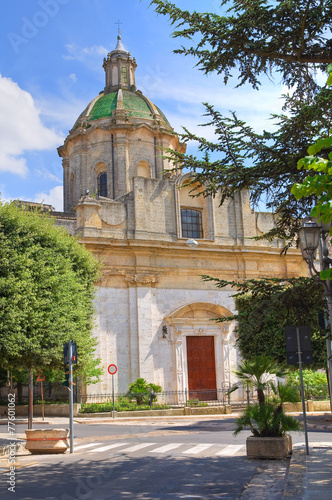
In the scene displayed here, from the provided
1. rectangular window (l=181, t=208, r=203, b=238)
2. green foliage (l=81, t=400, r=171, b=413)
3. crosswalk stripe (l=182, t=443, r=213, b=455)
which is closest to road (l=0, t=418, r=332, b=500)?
crosswalk stripe (l=182, t=443, r=213, b=455)

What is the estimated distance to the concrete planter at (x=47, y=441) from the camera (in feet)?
45.6

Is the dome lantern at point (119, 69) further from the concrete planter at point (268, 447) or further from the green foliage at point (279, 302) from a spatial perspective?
the concrete planter at point (268, 447)

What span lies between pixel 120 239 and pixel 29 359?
50.3 feet

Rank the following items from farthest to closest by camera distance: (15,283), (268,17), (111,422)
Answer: (111,422) < (15,283) < (268,17)

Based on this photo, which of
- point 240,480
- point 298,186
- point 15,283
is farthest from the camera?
point 15,283

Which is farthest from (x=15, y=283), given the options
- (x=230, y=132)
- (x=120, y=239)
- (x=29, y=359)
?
(x=120, y=239)

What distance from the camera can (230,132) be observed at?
38.9 feet

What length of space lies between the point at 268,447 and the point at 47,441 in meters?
5.47

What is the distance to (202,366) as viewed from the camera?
33156 millimetres

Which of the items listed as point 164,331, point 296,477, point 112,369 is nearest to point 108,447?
point 296,477

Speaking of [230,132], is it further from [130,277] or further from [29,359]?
[130,277]

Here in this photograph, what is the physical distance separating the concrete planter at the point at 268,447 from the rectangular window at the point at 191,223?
23.8 m

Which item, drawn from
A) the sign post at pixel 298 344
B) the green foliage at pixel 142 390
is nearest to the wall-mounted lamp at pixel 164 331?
the green foliage at pixel 142 390

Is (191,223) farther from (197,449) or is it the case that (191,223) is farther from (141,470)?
(141,470)
